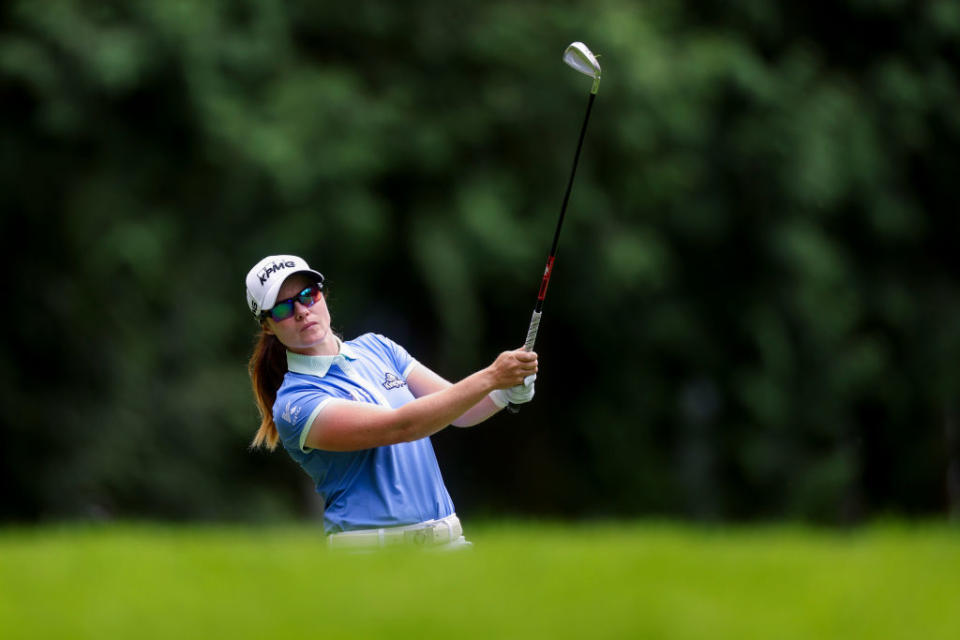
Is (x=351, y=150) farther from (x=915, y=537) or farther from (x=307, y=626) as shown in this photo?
(x=307, y=626)

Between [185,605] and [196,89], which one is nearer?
[185,605]

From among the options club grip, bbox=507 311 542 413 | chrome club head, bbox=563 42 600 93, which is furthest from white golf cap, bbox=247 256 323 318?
chrome club head, bbox=563 42 600 93

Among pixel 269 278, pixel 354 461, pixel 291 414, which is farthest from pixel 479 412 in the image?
pixel 269 278

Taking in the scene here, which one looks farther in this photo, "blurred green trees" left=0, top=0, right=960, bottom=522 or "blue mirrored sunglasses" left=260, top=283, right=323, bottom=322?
"blurred green trees" left=0, top=0, right=960, bottom=522

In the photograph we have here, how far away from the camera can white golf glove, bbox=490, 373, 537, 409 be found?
5.00 metres

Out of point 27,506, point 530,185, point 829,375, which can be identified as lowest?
point 27,506

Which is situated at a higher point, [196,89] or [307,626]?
[196,89]

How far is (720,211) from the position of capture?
14344 mm

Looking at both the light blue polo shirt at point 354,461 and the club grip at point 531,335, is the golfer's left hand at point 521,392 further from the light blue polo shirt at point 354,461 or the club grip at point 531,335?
the light blue polo shirt at point 354,461

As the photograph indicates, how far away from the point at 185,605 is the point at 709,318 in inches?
457

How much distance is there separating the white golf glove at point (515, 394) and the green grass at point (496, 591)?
65 cm

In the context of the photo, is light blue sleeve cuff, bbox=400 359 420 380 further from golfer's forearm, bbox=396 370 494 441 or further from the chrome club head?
the chrome club head

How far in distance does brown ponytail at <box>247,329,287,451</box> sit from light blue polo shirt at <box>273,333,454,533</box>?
154 mm

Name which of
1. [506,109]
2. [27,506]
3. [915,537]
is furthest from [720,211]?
[915,537]
